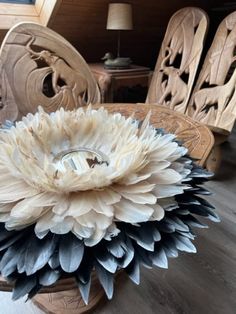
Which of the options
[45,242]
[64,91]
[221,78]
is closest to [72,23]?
[64,91]

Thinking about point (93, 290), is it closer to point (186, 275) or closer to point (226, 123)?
point (186, 275)

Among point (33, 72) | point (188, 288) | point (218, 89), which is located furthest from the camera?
point (218, 89)

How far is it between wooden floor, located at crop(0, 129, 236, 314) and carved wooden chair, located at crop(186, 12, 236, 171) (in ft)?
2.42

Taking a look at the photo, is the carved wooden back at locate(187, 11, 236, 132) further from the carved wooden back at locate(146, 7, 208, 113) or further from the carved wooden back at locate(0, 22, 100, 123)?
the carved wooden back at locate(0, 22, 100, 123)

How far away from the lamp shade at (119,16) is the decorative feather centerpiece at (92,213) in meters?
1.75

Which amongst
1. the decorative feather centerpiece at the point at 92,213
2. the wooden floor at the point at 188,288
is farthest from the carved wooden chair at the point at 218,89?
the decorative feather centerpiece at the point at 92,213

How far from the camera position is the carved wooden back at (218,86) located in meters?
2.01

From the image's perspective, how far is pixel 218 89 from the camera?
2102 millimetres

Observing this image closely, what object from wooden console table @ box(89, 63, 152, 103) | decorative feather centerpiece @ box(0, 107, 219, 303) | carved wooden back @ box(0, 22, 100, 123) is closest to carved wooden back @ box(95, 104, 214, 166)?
decorative feather centerpiece @ box(0, 107, 219, 303)

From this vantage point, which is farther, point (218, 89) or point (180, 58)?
point (180, 58)

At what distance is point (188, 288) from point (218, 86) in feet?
4.70

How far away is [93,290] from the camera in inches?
44.7

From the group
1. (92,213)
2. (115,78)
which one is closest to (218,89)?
(115,78)

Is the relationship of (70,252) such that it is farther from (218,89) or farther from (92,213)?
(218,89)
